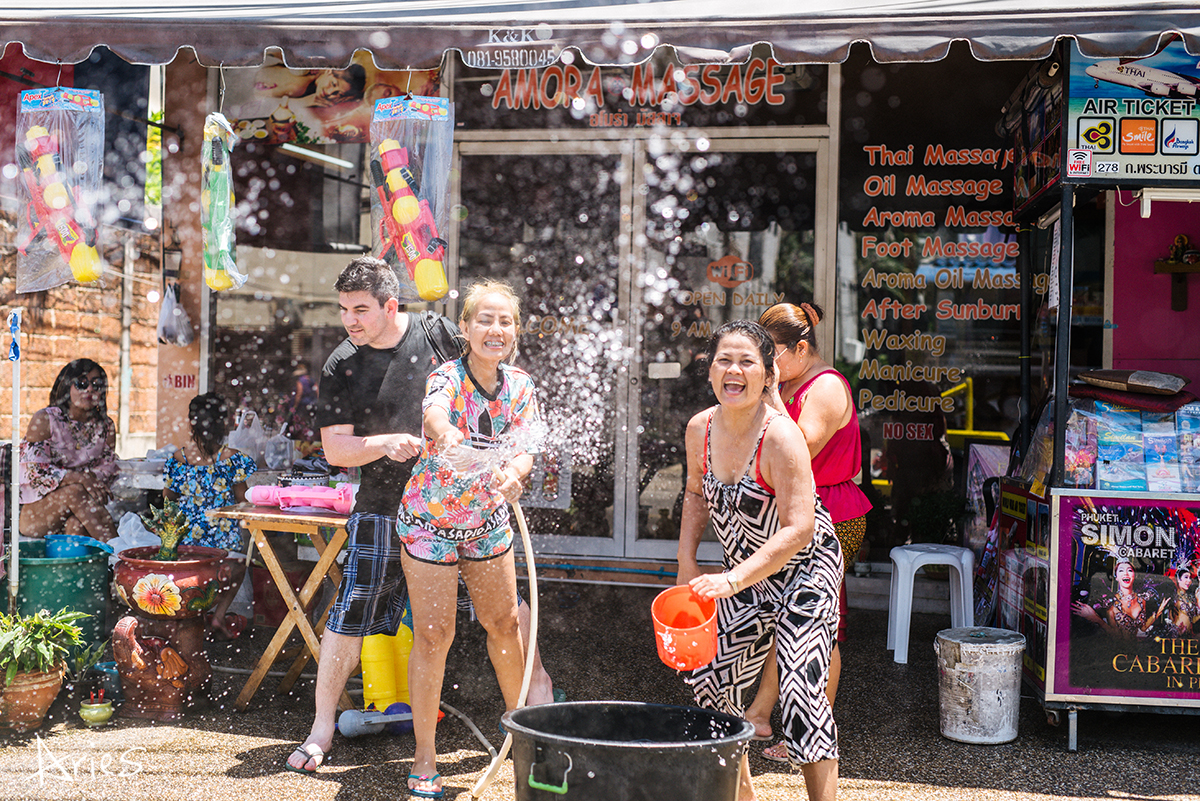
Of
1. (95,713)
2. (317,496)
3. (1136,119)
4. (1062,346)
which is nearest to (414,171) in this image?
(317,496)

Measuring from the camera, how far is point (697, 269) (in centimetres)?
666

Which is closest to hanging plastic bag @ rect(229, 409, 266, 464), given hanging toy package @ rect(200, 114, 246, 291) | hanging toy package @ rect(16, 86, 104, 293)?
hanging toy package @ rect(16, 86, 104, 293)

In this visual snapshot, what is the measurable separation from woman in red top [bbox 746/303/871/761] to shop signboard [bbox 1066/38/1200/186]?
127 cm

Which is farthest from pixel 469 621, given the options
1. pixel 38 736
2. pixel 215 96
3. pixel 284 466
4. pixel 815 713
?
pixel 215 96

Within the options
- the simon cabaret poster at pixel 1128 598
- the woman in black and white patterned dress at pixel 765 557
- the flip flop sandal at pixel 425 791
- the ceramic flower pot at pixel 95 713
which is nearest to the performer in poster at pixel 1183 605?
the simon cabaret poster at pixel 1128 598

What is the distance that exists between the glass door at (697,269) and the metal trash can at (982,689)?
8.54 ft

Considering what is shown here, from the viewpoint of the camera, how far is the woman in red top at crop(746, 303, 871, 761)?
3971 millimetres

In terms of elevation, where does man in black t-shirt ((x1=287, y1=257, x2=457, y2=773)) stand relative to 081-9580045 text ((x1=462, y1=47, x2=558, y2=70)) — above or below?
below

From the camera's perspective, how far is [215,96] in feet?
22.8

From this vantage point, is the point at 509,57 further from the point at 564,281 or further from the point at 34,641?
the point at 34,641

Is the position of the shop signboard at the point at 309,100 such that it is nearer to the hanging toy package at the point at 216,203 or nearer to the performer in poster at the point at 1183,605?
the hanging toy package at the point at 216,203

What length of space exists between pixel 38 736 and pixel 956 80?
19.9ft

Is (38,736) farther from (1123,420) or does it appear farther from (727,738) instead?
(1123,420)

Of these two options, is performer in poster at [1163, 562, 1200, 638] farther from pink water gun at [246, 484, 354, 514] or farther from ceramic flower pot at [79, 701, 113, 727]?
ceramic flower pot at [79, 701, 113, 727]
